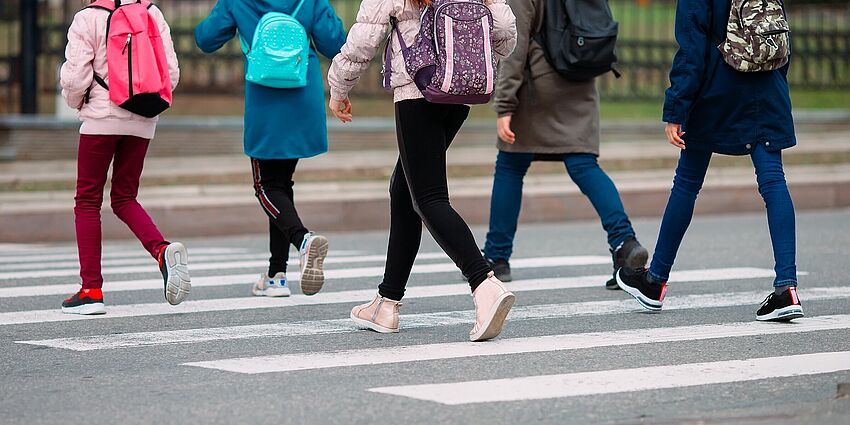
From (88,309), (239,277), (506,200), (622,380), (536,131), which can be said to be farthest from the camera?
(239,277)

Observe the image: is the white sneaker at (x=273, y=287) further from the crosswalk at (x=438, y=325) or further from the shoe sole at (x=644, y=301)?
the shoe sole at (x=644, y=301)

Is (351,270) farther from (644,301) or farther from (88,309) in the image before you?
(644,301)

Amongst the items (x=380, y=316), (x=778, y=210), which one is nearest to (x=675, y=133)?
(x=778, y=210)

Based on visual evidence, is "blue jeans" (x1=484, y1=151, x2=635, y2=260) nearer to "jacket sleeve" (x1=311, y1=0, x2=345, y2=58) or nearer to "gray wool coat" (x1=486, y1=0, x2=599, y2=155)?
"gray wool coat" (x1=486, y1=0, x2=599, y2=155)

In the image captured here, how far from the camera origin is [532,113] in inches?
309

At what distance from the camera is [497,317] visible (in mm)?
5676

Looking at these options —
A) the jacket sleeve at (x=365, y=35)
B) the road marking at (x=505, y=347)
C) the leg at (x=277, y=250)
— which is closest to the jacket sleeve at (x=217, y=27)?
the leg at (x=277, y=250)

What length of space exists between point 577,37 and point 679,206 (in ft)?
4.90

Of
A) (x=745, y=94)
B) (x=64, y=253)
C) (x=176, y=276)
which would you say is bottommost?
(x=64, y=253)

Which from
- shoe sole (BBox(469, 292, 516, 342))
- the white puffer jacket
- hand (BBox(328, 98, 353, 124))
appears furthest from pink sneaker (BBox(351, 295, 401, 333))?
the white puffer jacket

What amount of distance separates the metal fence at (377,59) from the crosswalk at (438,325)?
6339 mm

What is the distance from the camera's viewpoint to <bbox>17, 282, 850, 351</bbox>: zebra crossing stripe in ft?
19.6

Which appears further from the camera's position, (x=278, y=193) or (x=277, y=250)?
(x=277, y=250)

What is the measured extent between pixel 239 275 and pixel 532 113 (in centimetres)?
199
